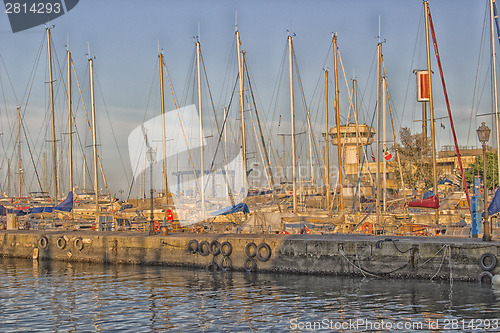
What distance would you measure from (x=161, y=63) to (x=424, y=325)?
37.3 metres

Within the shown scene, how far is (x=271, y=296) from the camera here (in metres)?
24.5

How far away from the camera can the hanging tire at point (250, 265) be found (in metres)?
31.2

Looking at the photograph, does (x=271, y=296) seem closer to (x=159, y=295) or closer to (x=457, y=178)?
(x=159, y=295)

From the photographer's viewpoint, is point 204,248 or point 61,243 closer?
point 204,248

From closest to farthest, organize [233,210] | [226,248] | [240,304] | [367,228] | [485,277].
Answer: [240,304]
[485,277]
[226,248]
[367,228]
[233,210]

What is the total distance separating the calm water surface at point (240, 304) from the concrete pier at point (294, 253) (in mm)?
716

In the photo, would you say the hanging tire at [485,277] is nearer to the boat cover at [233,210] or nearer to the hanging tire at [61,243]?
the boat cover at [233,210]

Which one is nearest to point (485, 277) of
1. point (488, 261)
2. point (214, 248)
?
point (488, 261)

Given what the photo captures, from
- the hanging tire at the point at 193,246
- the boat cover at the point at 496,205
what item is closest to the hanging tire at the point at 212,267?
the hanging tire at the point at 193,246

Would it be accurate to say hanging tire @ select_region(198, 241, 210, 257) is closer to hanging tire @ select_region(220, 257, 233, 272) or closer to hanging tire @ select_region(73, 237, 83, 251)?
hanging tire @ select_region(220, 257, 233, 272)

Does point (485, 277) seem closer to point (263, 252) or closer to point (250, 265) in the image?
point (263, 252)

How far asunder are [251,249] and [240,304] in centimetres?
853

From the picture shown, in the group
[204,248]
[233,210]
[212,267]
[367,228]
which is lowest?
[212,267]

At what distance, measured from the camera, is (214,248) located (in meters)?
32.9
